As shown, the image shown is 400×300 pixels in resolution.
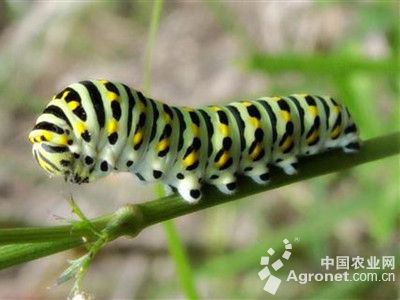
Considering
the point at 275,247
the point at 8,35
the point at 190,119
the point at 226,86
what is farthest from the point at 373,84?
the point at 8,35

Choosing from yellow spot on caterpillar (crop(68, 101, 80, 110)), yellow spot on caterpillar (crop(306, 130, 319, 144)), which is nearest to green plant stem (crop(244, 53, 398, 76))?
yellow spot on caterpillar (crop(306, 130, 319, 144))

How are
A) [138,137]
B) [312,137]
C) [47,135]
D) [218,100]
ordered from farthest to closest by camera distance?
1. [218,100]
2. [312,137]
3. [138,137]
4. [47,135]

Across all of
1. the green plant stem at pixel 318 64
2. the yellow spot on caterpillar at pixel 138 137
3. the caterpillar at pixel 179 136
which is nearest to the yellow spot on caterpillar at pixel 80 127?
the caterpillar at pixel 179 136

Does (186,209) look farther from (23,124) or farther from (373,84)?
(23,124)

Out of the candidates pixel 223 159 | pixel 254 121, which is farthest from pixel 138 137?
pixel 254 121

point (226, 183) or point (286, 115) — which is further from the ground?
point (286, 115)

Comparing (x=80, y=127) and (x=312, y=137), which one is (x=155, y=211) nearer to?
(x=80, y=127)
